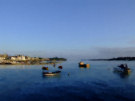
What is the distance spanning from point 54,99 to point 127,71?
56503 millimetres

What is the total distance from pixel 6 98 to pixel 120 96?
24.6 metres

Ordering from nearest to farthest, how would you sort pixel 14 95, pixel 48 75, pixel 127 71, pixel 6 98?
pixel 6 98 → pixel 14 95 → pixel 48 75 → pixel 127 71

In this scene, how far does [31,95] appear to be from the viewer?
29594 millimetres

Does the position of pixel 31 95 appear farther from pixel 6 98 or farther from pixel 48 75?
pixel 48 75

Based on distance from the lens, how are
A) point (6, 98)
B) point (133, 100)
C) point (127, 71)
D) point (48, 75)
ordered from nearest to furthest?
point (133, 100) → point (6, 98) → point (48, 75) → point (127, 71)

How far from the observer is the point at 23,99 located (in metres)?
27.0

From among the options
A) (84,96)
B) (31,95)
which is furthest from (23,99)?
(84,96)

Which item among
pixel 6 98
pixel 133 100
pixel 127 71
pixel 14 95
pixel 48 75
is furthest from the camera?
pixel 127 71

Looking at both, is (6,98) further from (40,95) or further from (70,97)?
(70,97)

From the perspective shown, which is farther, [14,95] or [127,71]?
[127,71]

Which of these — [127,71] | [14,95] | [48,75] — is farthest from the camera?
[127,71]

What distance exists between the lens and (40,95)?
2956 centimetres

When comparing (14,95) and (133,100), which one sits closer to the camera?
(133,100)

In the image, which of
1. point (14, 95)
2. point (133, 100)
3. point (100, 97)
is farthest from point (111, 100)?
point (14, 95)
